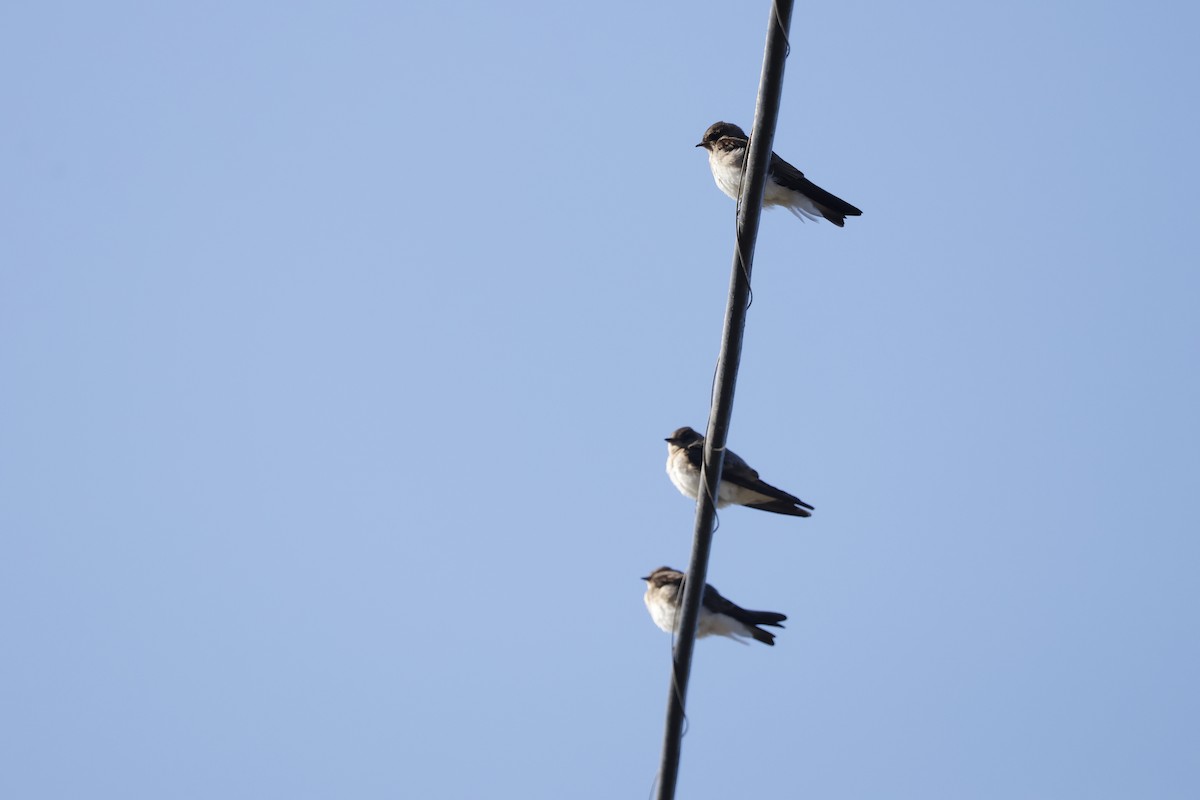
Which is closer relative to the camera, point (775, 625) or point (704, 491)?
point (704, 491)

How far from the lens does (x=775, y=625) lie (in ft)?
24.8

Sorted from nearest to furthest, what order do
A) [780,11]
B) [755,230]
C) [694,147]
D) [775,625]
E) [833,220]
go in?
[780,11], [755,230], [775,625], [833,220], [694,147]

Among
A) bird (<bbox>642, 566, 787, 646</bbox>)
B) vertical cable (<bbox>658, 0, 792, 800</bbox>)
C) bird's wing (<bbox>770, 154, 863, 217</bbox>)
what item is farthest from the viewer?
bird's wing (<bbox>770, 154, 863, 217</bbox>)

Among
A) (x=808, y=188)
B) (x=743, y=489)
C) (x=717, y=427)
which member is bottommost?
(x=717, y=427)

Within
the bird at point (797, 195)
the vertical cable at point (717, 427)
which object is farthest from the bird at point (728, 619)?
the bird at point (797, 195)

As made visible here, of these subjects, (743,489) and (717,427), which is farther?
(743,489)

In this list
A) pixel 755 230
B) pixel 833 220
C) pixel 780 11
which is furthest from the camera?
pixel 833 220

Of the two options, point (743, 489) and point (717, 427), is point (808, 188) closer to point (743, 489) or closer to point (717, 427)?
point (743, 489)

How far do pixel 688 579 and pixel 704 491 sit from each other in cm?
38

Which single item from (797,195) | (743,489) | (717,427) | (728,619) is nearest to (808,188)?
(797,195)

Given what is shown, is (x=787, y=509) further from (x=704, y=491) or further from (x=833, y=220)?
(x=704, y=491)

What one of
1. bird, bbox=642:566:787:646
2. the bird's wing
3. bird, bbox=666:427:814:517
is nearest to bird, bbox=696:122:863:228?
the bird's wing

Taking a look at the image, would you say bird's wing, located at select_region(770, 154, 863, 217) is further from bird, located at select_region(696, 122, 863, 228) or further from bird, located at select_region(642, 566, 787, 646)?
bird, located at select_region(642, 566, 787, 646)

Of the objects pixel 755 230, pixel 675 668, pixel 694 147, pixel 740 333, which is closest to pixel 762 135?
pixel 755 230
